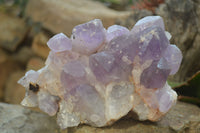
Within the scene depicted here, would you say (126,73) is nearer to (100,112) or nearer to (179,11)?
(100,112)

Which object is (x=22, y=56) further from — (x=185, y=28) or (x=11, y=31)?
(x=185, y=28)

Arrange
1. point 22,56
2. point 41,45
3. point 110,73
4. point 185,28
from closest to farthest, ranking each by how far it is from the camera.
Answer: point 110,73, point 185,28, point 41,45, point 22,56

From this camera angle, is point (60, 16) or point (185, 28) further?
point (60, 16)

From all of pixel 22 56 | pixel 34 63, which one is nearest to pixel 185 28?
pixel 34 63

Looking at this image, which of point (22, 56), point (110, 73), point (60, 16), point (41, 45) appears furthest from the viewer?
point (22, 56)

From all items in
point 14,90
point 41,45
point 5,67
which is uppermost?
point 41,45

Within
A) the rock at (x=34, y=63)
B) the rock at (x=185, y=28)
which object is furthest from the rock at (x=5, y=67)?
the rock at (x=185, y=28)
